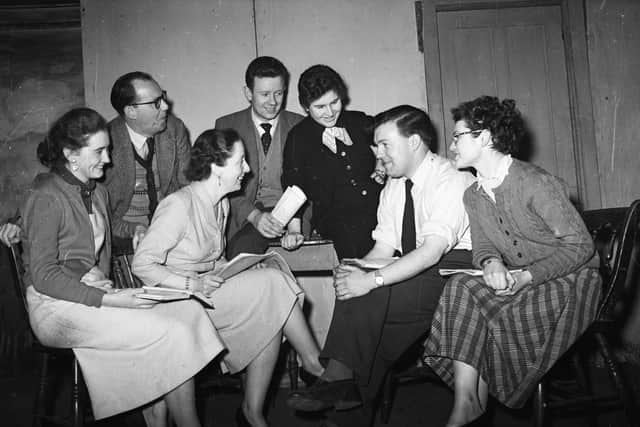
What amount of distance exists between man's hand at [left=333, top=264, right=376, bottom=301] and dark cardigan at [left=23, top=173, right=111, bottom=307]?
99 centimetres

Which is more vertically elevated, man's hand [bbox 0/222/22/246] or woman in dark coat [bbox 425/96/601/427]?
man's hand [bbox 0/222/22/246]

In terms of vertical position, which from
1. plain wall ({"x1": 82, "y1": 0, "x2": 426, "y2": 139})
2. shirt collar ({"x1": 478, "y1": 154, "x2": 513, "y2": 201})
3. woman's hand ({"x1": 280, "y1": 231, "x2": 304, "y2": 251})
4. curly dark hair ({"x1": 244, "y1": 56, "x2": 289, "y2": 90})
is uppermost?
plain wall ({"x1": 82, "y1": 0, "x2": 426, "y2": 139})

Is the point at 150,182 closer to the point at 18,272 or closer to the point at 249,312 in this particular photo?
the point at 18,272

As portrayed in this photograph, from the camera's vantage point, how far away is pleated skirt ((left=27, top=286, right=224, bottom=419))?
212cm

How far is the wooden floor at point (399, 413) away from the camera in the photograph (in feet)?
8.61

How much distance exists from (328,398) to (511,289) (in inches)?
32.9

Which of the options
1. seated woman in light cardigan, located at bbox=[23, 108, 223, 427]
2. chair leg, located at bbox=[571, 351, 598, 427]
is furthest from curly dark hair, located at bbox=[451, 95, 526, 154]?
seated woman in light cardigan, located at bbox=[23, 108, 223, 427]

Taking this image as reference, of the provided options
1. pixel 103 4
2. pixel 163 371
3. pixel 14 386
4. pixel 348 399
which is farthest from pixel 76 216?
pixel 103 4

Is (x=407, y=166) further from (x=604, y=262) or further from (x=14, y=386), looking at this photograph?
(x=14, y=386)

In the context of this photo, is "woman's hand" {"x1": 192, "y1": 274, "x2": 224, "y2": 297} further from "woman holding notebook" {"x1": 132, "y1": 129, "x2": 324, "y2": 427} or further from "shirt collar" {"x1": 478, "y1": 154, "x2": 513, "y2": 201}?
"shirt collar" {"x1": 478, "y1": 154, "x2": 513, "y2": 201}

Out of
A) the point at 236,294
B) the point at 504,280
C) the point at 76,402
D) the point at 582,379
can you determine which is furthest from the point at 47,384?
the point at 582,379

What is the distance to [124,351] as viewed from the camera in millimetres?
2133

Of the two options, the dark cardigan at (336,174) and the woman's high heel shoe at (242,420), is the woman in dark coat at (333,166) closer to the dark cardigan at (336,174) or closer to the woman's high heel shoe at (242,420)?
the dark cardigan at (336,174)

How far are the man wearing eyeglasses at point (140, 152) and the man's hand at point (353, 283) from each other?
1.33m
